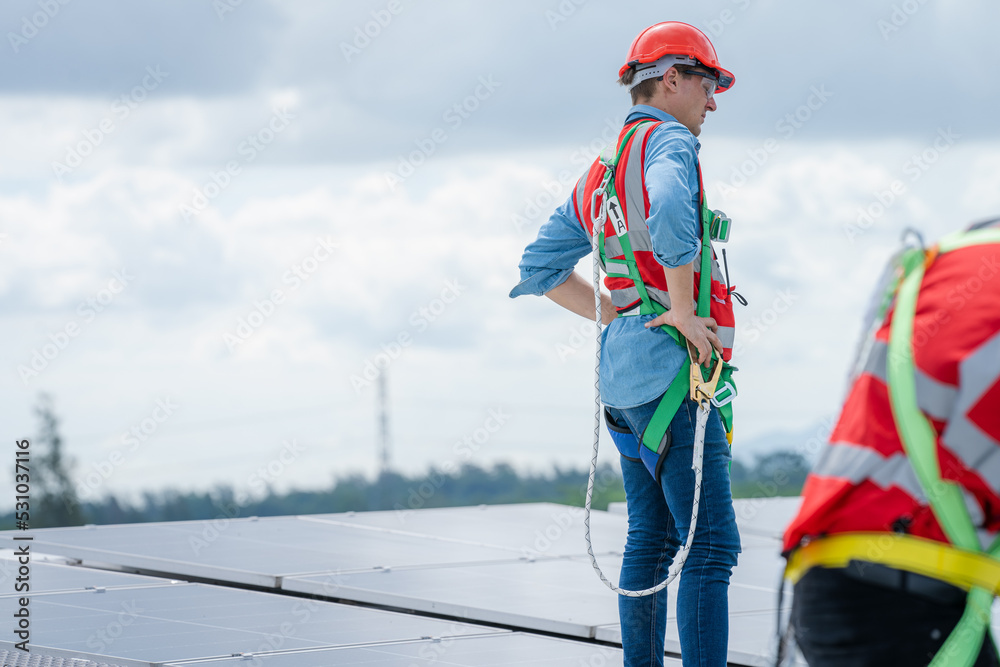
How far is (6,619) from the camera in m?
4.07

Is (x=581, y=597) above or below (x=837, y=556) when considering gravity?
below

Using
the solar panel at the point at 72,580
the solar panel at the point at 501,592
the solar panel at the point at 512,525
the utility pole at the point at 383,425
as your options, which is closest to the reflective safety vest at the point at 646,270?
the solar panel at the point at 501,592

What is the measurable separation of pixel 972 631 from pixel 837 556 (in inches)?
7.3

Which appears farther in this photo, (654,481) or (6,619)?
(6,619)

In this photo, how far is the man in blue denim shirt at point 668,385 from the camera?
2.94m

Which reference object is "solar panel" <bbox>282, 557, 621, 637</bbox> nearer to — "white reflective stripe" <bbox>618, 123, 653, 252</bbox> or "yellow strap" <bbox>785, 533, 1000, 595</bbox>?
"white reflective stripe" <bbox>618, 123, 653, 252</bbox>

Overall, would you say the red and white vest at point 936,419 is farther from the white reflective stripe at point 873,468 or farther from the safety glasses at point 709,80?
the safety glasses at point 709,80

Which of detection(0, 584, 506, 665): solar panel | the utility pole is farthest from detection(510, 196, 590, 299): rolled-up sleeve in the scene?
the utility pole

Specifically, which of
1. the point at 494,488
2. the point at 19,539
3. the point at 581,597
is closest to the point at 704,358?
the point at 581,597

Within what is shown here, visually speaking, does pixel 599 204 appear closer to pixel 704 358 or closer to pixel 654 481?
pixel 704 358

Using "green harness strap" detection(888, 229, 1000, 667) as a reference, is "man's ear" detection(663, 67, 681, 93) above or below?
above

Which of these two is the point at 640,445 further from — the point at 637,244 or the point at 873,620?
the point at 873,620

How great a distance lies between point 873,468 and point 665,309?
5.01ft

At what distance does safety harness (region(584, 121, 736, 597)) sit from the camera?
2988 mm
